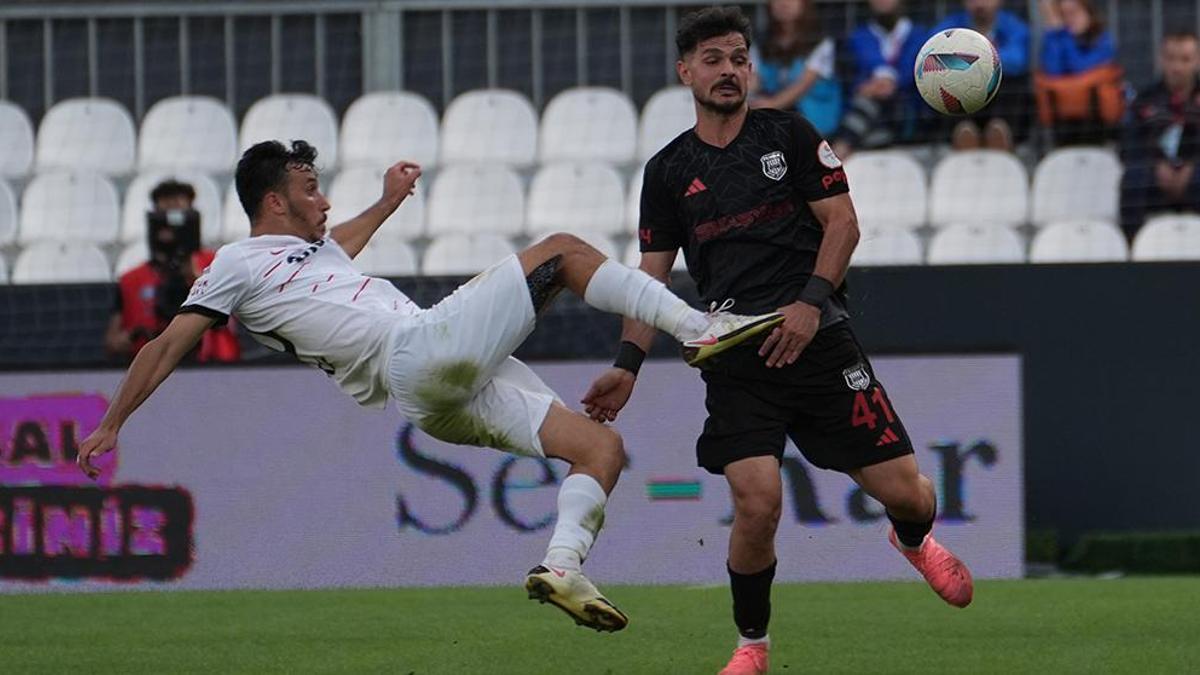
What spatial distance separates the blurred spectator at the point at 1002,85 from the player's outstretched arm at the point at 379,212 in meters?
6.69

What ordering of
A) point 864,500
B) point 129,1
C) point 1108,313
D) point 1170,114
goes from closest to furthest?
point 864,500 < point 1108,313 < point 1170,114 < point 129,1

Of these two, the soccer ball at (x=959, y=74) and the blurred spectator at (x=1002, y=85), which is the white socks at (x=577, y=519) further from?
the blurred spectator at (x=1002, y=85)

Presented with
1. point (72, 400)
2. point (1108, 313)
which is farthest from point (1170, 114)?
point (72, 400)

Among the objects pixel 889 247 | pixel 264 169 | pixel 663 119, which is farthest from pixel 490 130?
pixel 264 169

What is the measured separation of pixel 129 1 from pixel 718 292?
30.9 ft

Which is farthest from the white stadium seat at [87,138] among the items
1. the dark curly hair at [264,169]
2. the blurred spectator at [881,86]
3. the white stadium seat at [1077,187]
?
the dark curly hair at [264,169]

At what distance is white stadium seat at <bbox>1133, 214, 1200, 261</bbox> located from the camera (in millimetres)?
12984

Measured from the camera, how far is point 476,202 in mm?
13914

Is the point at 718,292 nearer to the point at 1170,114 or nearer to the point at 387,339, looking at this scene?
the point at 387,339

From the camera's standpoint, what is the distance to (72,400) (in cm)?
1150

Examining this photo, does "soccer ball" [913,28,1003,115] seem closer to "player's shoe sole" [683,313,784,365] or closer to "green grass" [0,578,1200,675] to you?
"player's shoe sole" [683,313,784,365]

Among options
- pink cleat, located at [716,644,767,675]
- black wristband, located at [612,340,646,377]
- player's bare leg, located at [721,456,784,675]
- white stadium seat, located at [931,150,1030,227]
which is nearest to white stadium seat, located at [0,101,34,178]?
white stadium seat, located at [931,150,1030,227]

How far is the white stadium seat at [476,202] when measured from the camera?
13.8 meters

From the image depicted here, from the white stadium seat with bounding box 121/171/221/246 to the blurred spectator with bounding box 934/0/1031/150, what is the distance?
15.9ft
